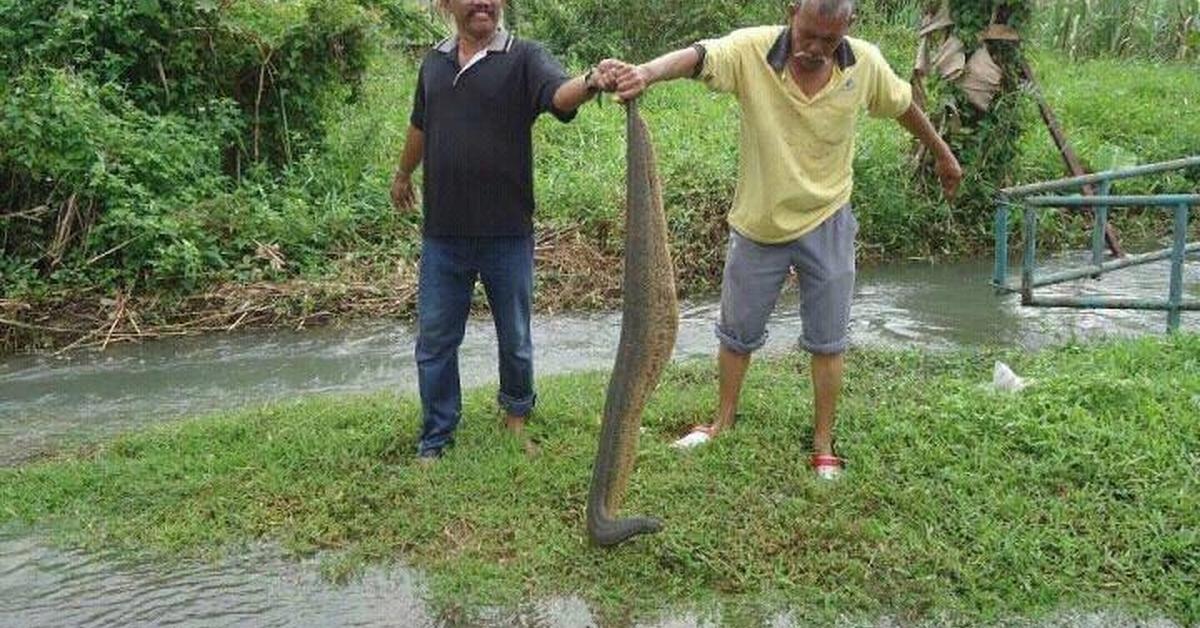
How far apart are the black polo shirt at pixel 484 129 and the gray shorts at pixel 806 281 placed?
0.86 metres

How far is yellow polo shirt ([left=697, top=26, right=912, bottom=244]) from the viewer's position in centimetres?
427

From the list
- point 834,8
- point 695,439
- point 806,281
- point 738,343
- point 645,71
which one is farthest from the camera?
point 695,439

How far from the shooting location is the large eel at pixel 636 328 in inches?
148

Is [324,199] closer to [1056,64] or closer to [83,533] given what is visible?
[83,533]

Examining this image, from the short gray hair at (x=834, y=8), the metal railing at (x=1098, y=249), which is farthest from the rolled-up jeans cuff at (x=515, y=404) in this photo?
the metal railing at (x=1098, y=249)

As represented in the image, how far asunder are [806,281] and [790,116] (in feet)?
2.12

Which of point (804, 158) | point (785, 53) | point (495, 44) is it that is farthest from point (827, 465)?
point (495, 44)

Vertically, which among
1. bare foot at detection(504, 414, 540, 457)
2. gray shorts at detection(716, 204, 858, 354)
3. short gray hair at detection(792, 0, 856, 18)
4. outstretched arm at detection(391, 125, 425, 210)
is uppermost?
short gray hair at detection(792, 0, 856, 18)

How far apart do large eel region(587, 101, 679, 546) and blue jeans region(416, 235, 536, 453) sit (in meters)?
0.94

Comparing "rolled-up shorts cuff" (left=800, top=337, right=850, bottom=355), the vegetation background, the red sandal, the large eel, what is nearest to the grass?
the red sandal

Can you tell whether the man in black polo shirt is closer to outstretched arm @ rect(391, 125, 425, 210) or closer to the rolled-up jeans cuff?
outstretched arm @ rect(391, 125, 425, 210)

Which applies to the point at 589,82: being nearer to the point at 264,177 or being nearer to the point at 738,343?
the point at 738,343

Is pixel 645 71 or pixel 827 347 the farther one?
pixel 827 347

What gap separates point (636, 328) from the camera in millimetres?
3791
